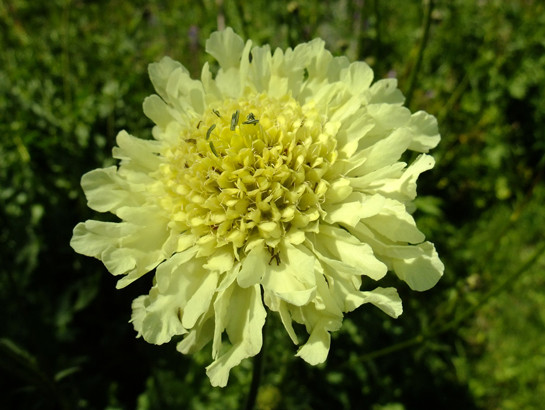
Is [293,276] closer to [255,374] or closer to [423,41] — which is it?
[255,374]

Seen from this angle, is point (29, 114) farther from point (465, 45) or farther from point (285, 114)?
point (465, 45)

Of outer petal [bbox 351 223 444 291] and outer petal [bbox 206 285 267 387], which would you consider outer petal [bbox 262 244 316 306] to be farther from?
outer petal [bbox 351 223 444 291]

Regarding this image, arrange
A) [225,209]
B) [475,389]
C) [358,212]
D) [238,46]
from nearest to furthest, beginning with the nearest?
[358,212]
[225,209]
[238,46]
[475,389]

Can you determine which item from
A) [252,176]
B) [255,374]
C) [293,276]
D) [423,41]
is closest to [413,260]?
[293,276]

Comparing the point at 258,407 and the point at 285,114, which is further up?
the point at 285,114

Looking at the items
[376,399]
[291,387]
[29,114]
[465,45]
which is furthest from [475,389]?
[29,114]
